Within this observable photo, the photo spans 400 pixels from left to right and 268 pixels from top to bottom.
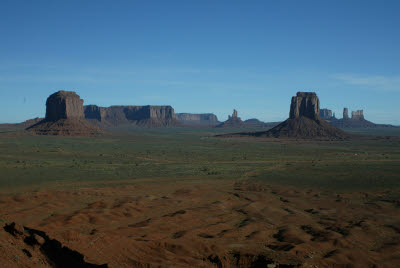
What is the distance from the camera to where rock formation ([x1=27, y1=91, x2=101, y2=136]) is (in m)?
122

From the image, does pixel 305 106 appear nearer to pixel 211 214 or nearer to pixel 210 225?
pixel 211 214

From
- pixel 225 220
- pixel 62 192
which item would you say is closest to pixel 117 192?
pixel 62 192

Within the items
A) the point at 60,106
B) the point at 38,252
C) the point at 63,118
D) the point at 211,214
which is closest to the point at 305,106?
the point at 63,118

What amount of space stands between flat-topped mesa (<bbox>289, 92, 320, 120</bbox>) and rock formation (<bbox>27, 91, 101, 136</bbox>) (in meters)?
A: 74.0

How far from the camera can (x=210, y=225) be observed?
21.1 m

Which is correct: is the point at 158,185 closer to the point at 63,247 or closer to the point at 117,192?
the point at 117,192

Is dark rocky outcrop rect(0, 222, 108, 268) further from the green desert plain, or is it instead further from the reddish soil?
the green desert plain

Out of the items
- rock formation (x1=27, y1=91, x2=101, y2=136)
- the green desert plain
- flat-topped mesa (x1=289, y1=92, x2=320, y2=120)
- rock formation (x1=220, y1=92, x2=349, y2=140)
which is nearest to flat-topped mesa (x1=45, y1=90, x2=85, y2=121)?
rock formation (x1=27, y1=91, x2=101, y2=136)

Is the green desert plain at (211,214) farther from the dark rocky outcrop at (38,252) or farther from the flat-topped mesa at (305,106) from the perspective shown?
the flat-topped mesa at (305,106)

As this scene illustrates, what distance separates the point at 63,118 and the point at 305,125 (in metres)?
88.5

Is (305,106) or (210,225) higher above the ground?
(305,106)

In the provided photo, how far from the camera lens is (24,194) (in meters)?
28.4

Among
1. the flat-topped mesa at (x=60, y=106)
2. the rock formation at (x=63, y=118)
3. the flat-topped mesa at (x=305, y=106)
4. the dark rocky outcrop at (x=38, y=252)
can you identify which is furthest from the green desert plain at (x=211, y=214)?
the flat-topped mesa at (x=305, y=106)

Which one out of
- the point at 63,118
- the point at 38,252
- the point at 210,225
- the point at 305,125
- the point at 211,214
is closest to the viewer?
the point at 38,252
